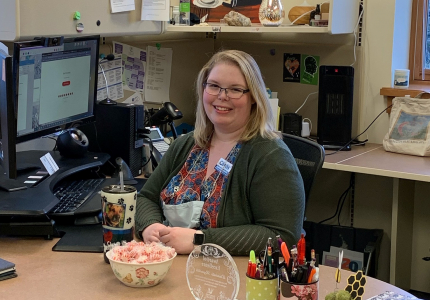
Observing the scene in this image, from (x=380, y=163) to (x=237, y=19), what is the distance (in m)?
0.94

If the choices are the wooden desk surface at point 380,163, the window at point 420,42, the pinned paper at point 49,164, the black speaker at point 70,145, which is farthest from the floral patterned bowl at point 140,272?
the window at point 420,42

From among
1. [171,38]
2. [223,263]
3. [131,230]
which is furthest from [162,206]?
[171,38]

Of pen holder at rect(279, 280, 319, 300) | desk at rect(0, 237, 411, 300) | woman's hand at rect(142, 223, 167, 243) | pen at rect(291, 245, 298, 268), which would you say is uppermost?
pen at rect(291, 245, 298, 268)

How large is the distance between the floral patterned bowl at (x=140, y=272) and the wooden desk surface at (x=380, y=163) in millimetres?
1311

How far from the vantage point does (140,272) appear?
1311 millimetres

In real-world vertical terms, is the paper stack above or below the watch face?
below

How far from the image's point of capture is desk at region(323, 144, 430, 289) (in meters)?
2.40

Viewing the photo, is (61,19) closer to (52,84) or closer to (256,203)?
(52,84)

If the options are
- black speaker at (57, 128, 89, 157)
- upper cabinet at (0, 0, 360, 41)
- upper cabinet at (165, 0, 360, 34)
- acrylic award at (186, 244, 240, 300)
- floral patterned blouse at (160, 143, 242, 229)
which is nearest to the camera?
acrylic award at (186, 244, 240, 300)

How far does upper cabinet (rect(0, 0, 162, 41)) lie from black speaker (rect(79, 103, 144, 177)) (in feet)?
1.03

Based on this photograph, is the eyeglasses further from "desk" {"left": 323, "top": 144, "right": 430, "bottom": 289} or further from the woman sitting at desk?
"desk" {"left": 323, "top": 144, "right": 430, "bottom": 289}

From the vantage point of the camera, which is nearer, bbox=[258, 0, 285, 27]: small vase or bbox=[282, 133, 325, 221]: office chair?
bbox=[282, 133, 325, 221]: office chair

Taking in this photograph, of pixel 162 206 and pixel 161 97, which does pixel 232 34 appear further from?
pixel 162 206

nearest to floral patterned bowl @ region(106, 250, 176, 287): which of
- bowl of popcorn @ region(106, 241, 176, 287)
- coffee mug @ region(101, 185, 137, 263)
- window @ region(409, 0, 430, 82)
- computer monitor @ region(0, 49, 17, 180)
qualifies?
bowl of popcorn @ region(106, 241, 176, 287)
